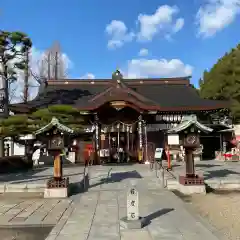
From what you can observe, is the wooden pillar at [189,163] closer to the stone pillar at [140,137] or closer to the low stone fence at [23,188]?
the low stone fence at [23,188]

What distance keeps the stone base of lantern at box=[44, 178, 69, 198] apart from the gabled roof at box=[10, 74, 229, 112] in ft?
39.8

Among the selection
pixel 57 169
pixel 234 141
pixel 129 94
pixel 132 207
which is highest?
pixel 129 94

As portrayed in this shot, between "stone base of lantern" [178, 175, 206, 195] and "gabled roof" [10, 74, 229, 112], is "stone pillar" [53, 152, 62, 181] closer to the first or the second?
"stone base of lantern" [178, 175, 206, 195]

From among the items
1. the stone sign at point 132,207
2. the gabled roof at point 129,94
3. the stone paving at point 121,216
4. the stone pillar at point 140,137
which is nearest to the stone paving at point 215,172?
the stone paving at point 121,216

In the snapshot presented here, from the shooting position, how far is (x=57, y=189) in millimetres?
11391

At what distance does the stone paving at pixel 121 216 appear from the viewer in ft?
21.3

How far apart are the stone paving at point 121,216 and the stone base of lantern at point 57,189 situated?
42 cm

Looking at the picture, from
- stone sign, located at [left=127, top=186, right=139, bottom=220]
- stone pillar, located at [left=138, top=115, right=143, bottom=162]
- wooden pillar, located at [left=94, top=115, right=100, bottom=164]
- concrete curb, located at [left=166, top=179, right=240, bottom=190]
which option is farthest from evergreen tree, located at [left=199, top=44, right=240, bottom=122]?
stone sign, located at [left=127, top=186, right=139, bottom=220]

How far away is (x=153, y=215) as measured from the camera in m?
8.23

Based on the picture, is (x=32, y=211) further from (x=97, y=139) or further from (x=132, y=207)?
(x=97, y=139)

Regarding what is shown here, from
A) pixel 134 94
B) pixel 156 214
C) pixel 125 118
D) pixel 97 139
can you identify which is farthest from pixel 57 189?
pixel 134 94

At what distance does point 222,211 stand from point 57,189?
5.76 meters

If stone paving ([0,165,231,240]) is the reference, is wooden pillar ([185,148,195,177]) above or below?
above

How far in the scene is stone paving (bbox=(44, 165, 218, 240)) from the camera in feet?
21.3
